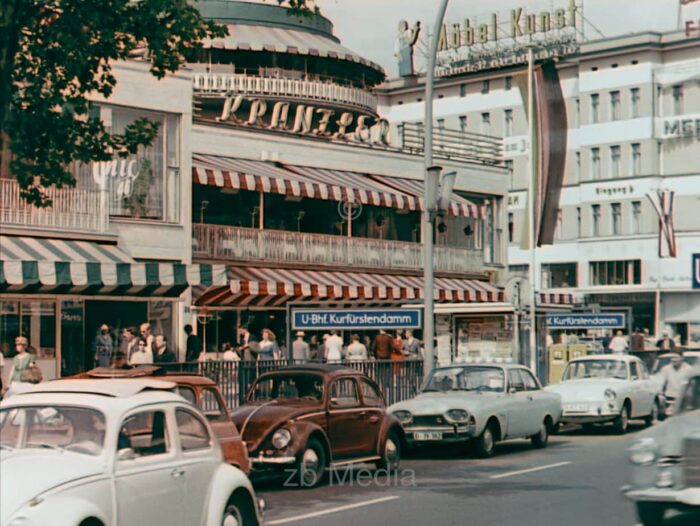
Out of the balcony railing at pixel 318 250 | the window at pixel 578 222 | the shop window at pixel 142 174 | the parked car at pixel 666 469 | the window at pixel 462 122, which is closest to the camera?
the parked car at pixel 666 469

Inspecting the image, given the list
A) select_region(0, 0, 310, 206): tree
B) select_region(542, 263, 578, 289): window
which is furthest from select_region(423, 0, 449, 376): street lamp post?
select_region(542, 263, 578, 289): window

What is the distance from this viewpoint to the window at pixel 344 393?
1764 centimetres

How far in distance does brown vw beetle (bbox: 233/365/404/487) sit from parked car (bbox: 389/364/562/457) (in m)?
1.40

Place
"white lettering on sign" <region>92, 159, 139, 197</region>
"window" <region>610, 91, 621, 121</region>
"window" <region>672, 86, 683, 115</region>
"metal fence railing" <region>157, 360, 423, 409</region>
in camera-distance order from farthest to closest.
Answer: "window" <region>610, 91, 621, 121</region> → "window" <region>672, 86, 683, 115</region> → "white lettering on sign" <region>92, 159, 139, 197</region> → "metal fence railing" <region>157, 360, 423, 409</region>

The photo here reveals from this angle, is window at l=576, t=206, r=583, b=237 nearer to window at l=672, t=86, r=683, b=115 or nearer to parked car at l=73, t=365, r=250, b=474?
window at l=672, t=86, r=683, b=115

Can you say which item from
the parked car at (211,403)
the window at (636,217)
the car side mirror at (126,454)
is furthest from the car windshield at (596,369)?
the window at (636,217)

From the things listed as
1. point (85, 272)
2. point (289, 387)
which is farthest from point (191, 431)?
point (85, 272)

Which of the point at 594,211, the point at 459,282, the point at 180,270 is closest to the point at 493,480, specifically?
the point at 180,270

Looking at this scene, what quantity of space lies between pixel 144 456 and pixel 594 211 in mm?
70469

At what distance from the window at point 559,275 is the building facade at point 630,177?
58mm

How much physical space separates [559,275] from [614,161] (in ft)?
24.7

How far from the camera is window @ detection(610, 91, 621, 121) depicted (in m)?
76.4

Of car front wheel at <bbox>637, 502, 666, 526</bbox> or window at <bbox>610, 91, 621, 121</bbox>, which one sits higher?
window at <bbox>610, 91, 621, 121</bbox>

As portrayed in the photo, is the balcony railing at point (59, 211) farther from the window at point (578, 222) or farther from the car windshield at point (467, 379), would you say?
the window at point (578, 222)
